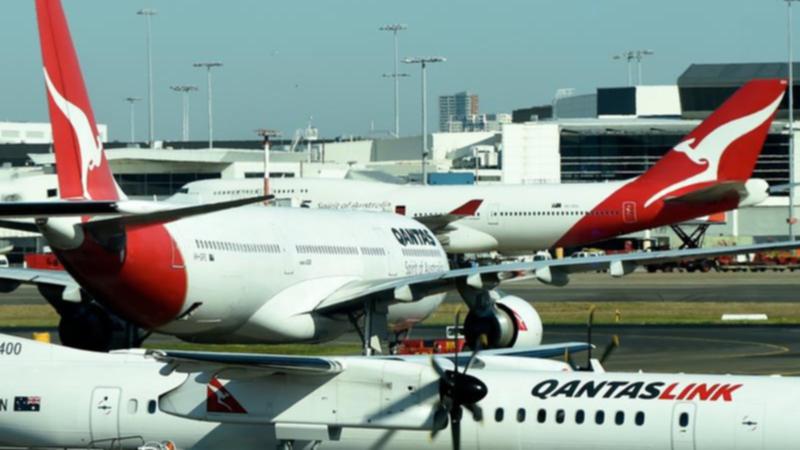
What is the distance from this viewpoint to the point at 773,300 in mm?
70938

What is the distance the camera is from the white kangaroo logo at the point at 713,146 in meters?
82.1

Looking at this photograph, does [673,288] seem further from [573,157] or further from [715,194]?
[573,157]

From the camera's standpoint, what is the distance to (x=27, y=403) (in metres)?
26.3

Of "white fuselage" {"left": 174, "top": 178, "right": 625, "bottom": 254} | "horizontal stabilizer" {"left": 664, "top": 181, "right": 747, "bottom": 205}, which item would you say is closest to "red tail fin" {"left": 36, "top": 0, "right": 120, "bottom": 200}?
"horizontal stabilizer" {"left": 664, "top": 181, "right": 747, "bottom": 205}

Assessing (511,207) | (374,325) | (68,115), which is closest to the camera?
(68,115)

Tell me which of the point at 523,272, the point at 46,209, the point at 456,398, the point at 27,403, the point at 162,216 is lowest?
the point at 27,403

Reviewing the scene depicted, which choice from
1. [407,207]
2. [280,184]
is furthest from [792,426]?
[280,184]

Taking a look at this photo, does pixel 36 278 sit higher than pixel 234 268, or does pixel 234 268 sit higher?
pixel 234 268


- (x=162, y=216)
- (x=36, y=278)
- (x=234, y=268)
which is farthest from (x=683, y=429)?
Answer: (x=36, y=278)

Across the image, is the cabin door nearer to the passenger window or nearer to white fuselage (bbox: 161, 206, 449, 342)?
the passenger window

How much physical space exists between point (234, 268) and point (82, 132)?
5.69 m

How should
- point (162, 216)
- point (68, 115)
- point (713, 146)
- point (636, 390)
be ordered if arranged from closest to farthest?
point (636, 390) < point (162, 216) < point (68, 115) < point (713, 146)

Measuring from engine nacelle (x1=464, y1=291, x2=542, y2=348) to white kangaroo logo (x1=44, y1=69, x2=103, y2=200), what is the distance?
39.2 ft

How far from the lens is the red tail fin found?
3194 centimetres
